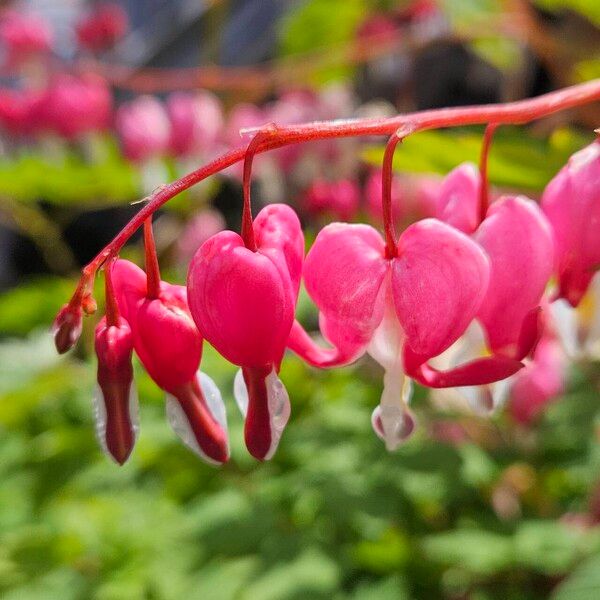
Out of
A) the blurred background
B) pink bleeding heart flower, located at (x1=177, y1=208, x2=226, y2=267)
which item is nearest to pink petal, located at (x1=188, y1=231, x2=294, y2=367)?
the blurred background

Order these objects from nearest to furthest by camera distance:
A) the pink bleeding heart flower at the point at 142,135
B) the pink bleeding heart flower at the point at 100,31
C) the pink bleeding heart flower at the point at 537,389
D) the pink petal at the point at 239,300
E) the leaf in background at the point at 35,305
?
1. the pink petal at the point at 239,300
2. the pink bleeding heart flower at the point at 537,389
3. the leaf in background at the point at 35,305
4. the pink bleeding heart flower at the point at 142,135
5. the pink bleeding heart flower at the point at 100,31

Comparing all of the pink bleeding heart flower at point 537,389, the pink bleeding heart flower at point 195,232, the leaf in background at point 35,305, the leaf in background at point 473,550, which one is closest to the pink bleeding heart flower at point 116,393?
the leaf in background at point 473,550

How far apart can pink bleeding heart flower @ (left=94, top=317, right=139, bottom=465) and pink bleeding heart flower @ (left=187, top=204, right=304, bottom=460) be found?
0.13 feet

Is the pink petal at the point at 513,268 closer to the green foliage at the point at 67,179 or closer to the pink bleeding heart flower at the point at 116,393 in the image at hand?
the pink bleeding heart flower at the point at 116,393

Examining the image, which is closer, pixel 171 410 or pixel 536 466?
pixel 171 410

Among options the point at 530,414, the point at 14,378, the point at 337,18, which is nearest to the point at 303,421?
the point at 530,414

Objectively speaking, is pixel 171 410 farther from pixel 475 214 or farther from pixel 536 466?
pixel 536 466

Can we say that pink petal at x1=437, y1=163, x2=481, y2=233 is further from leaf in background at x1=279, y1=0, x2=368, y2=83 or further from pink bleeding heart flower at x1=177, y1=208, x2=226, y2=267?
leaf in background at x1=279, y1=0, x2=368, y2=83

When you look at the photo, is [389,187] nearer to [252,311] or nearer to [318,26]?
[252,311]

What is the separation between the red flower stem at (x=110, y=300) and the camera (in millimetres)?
388

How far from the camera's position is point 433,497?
3.21ft

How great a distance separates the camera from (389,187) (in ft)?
1.34

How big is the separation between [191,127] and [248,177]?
5.61 feet

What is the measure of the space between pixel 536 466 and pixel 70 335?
2.80ft
